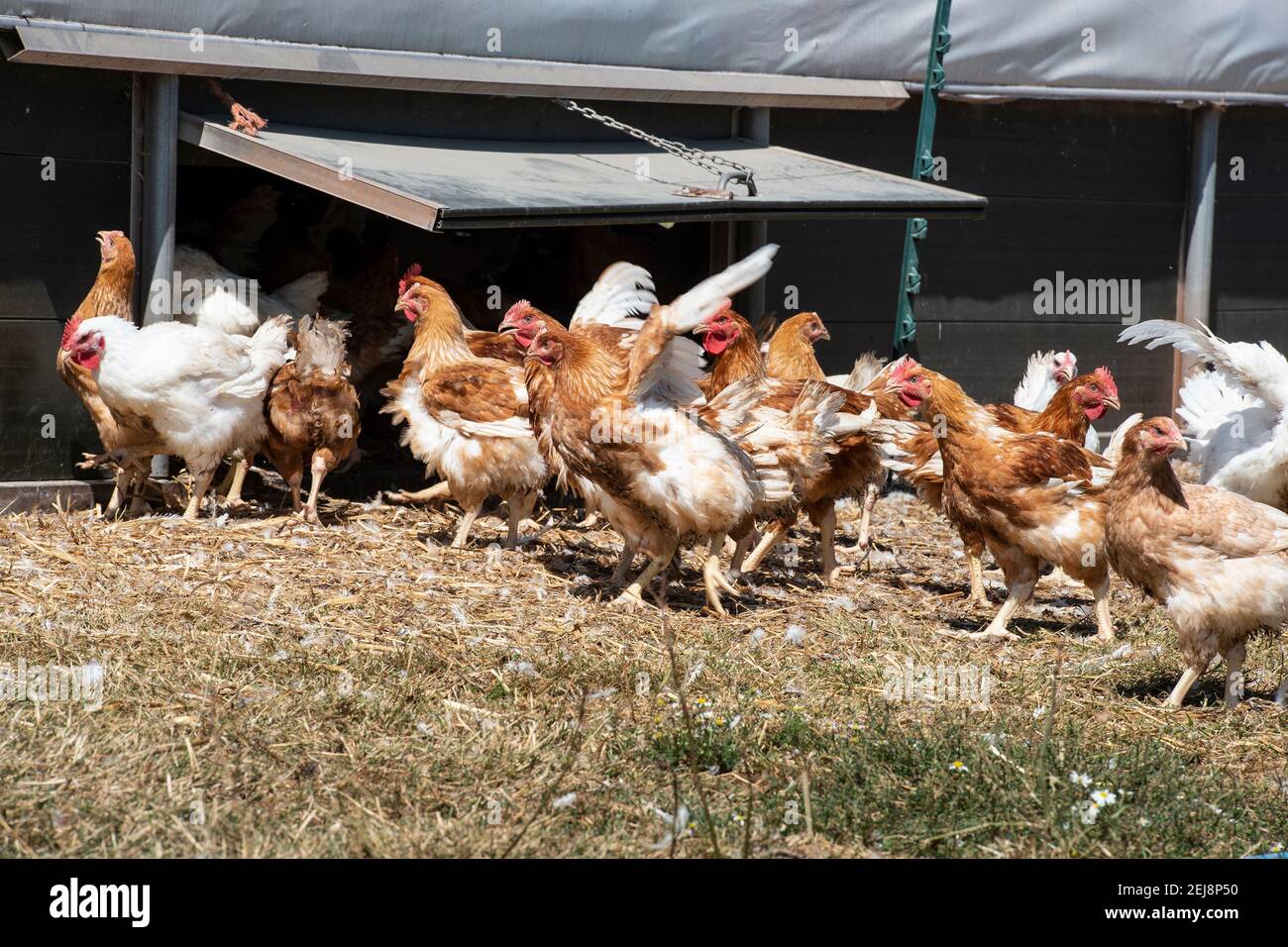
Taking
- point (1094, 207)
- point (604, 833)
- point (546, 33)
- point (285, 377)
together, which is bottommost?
point (604, 833)

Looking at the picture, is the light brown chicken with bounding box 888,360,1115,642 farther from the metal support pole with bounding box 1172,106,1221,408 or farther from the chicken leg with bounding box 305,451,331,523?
the metal support pole with bounding box 1172,106,1221,408

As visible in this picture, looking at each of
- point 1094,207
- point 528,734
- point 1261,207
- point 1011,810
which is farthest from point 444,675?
point 1261,207

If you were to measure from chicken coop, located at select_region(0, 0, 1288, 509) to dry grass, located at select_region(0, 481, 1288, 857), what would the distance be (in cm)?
174

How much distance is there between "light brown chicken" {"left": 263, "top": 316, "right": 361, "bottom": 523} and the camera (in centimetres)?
754

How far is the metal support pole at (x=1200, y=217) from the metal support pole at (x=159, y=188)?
727 cm

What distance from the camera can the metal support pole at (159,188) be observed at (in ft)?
24.3

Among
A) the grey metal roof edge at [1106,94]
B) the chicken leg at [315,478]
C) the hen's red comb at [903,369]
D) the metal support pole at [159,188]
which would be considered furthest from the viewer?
the grey metal roof edge at [1106,94]

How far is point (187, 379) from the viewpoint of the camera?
721 centimetres

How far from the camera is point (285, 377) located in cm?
755

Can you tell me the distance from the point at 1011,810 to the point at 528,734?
4.88 feet

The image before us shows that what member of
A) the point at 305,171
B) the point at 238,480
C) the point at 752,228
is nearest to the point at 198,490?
the point at 238,480

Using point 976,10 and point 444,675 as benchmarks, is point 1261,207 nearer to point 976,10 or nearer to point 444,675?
point 976,10

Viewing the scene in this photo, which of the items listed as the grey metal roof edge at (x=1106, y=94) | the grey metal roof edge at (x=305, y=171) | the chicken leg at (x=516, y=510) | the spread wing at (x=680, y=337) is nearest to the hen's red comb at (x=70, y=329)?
the grey metal roof edge at (x=305, y=171)

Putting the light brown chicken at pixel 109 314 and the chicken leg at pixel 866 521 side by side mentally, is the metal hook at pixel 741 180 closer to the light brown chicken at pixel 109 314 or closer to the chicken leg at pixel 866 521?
the chicken leg at pixel 866 521
